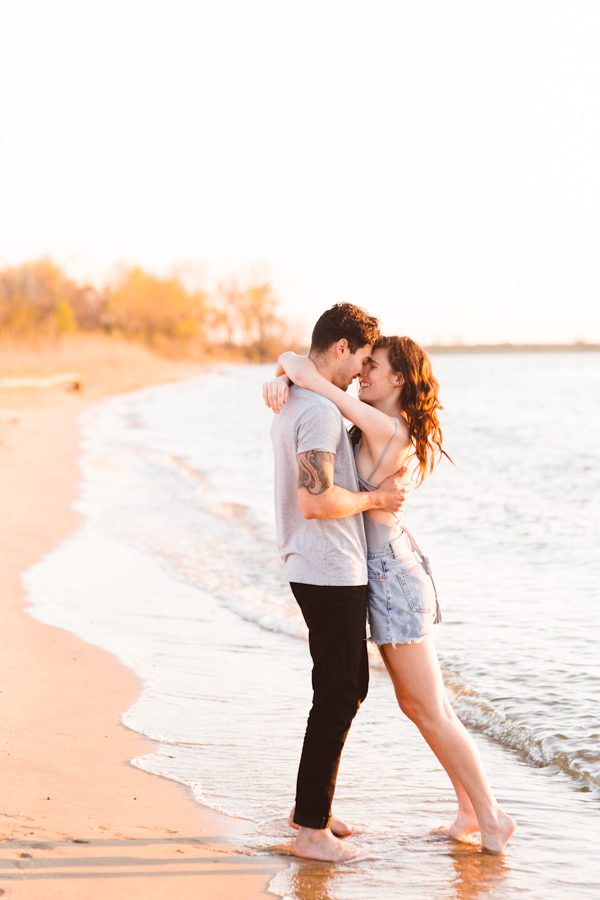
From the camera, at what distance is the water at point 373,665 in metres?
4.23

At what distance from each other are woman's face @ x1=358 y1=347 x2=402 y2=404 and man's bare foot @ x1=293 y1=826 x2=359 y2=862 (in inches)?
63.5

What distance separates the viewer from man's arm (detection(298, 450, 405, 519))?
3785 millimetres

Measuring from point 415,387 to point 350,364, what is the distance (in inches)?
10.3

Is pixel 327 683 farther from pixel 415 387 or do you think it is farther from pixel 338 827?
pixel 415 387

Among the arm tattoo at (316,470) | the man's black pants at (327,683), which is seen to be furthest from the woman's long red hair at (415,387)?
the man's black pants at (327,683)

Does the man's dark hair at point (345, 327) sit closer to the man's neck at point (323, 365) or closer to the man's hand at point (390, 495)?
the man's neck at point (323, 365)

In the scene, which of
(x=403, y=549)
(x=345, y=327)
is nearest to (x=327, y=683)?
(x=403, y=549)

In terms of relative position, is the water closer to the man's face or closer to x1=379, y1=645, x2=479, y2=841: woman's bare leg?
x1=379, y1=645, x2=479, y2=841: woman's bare leg

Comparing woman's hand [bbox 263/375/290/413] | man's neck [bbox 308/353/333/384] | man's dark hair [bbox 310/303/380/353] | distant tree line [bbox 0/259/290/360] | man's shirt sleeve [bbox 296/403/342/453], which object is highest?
man's dark hair [bbox 310/303/380/353]

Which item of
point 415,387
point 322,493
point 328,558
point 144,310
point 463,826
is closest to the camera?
point 322,493

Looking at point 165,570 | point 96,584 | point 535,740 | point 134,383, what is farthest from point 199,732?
point 134,383

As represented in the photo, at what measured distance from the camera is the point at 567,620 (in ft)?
26.5

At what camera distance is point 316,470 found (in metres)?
3.79

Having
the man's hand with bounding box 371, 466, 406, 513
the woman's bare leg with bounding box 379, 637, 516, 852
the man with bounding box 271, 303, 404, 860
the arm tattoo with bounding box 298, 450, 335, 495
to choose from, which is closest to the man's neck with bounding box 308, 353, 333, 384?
the man with bounding box 271, 303, 404, 860
